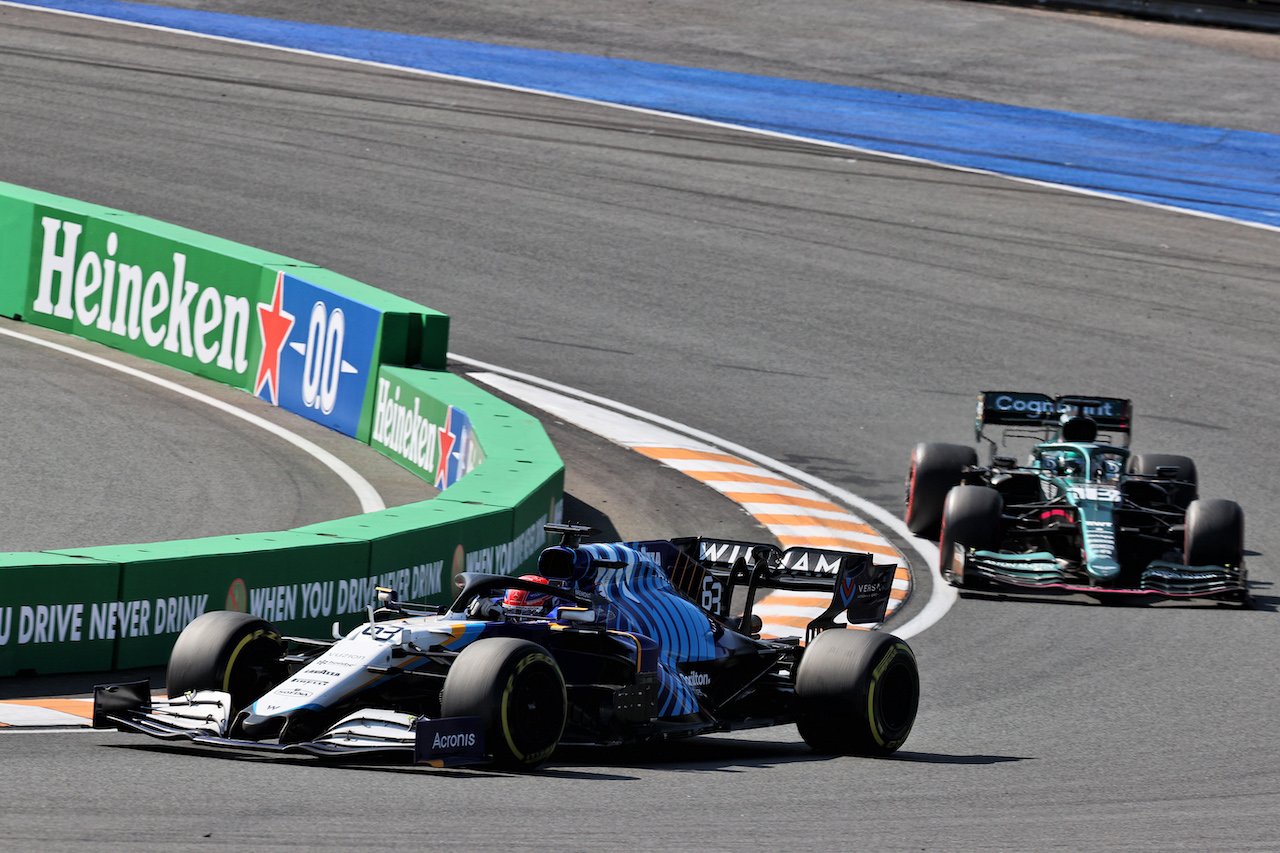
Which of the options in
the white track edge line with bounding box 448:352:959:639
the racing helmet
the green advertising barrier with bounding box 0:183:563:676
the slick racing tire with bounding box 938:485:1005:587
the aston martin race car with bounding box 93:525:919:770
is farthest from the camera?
the slick racing tire with bounding box 938:485:1005:587

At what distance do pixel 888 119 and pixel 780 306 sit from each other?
29.0 feet

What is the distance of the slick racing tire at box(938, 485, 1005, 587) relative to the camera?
14.5 m

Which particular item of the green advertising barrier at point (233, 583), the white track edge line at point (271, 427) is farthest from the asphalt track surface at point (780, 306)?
the white track edge line at point (271, 427)

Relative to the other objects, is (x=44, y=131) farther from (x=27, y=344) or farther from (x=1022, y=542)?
(x=1022, y=542)

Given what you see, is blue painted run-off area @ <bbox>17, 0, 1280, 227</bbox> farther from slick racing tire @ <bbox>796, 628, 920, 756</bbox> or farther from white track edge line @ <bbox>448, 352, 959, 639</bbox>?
slick racing tire @ <bbox>796, 628, 920, 756</bbox>

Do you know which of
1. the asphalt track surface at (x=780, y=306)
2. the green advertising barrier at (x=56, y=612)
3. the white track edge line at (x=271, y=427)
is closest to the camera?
the asphalt track surface at (x=780, y=306)

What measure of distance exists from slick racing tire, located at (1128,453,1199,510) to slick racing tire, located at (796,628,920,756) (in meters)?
7.08

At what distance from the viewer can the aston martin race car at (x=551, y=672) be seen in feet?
25.4

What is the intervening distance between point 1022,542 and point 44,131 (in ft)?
61.5

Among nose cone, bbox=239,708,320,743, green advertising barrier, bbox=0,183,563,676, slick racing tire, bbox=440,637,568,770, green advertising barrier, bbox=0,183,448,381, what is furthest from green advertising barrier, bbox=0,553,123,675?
green advertising barrier, bbox=0,183,448,381

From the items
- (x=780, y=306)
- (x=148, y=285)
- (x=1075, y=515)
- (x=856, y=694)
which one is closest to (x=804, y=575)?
(x=856, y=694)

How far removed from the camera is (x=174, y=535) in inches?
509

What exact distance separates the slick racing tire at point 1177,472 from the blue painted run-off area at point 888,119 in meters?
12.3

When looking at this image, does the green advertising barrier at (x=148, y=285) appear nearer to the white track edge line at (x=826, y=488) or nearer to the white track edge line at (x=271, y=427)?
the white track edge line at (x=271, y=427)
